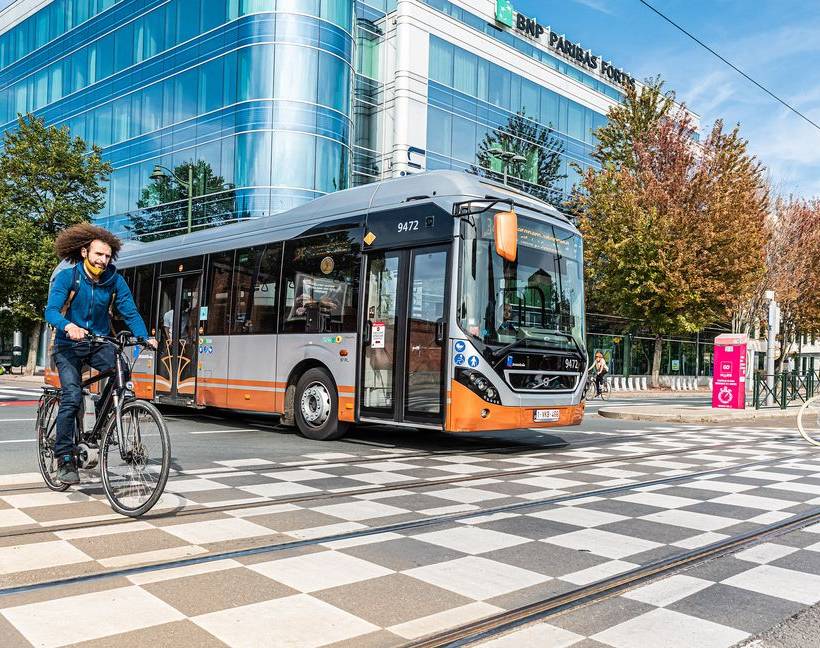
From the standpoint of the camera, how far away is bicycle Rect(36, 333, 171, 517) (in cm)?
527

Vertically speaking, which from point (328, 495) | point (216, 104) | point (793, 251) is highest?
point (216, 104)

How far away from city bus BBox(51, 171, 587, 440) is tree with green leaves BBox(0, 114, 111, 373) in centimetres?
2185

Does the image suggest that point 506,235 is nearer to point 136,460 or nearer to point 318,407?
point 318,407

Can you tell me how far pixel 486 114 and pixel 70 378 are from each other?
121ft

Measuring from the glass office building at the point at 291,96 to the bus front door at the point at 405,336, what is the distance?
19.2 m

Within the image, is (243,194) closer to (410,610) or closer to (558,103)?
(558,103)

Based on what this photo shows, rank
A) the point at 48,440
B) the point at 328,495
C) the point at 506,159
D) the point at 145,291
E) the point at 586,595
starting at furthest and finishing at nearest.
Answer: the point at 506,159 → the point at 145,291 → the point at 328,495 → the point at 48,440 → the point at 586,595

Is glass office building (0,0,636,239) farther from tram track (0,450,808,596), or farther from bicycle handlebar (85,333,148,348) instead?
tram track (0,450,808,596)

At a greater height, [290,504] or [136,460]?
[136,460]

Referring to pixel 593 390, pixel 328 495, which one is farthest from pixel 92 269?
pixel 593 390

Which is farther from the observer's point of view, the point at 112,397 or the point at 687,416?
the point at 687,416

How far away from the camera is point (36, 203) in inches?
1270

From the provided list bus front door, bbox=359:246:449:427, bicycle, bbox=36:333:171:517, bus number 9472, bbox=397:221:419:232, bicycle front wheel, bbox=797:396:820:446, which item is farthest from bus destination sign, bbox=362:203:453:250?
bicycle front wheel, bbox=797:396:820:446

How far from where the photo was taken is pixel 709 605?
12.5 feet
